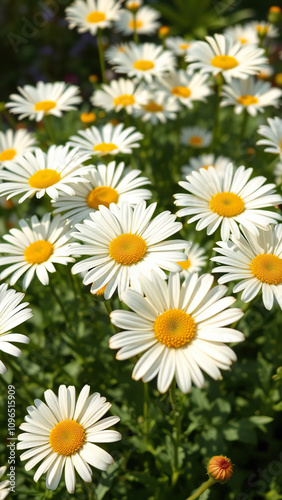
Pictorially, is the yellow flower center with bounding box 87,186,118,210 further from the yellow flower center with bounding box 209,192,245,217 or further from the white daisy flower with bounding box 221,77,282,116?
the white daisy flower with bounding box 221,77,282,116

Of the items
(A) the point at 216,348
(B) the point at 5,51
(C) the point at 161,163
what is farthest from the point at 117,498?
(B) the point at 5,51

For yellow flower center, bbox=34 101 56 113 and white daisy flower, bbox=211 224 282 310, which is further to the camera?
yellow flower center, bbox=34 101 56 113

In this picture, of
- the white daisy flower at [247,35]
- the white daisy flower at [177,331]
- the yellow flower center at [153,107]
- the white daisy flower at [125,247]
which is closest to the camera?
the white daisy flower at [177,331]

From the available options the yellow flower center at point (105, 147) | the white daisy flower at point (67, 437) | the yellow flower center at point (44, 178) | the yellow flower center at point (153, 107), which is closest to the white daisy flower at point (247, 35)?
the yellow flower center at point (153, 107)

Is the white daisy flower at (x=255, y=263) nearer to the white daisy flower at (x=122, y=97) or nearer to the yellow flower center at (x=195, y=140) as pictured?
the white daisy flower at (x=122, y=97)

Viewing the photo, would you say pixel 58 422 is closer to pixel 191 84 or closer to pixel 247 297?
pixel 247 297

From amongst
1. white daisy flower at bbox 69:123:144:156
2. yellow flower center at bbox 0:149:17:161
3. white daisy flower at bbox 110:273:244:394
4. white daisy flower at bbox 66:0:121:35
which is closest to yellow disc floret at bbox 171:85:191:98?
white daisy flower at bbox 66:0:121:35
